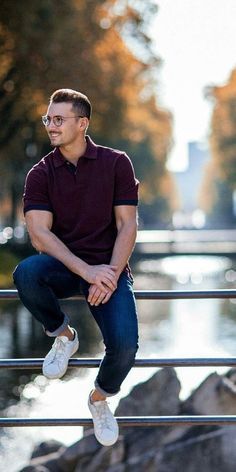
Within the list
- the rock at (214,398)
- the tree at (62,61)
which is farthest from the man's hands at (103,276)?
the tree at (62,61)

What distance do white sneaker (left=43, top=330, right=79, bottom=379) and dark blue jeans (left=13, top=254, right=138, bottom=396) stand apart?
0.05 meters

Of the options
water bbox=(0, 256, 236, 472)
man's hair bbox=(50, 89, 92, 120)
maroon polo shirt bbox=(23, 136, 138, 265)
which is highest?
water bbox=(0, 256, 236, 472)

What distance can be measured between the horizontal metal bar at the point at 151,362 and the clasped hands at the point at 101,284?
0.88ft

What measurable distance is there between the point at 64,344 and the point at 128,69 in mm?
28035

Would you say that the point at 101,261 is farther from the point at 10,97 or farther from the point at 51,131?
the point at 10,97

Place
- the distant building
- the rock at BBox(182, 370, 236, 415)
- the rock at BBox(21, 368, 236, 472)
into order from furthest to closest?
the distant building → the rock at BBox(182, 370, 236, 415) → the rock at BBox(21, 368, 236, 472)

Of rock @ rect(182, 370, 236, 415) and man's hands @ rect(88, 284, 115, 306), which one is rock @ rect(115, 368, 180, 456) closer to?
rock @ rect(182, 370, 236, 415)

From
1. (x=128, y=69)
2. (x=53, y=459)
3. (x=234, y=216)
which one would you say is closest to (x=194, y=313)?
(x=128, y=69)

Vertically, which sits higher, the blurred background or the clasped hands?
the blurred background

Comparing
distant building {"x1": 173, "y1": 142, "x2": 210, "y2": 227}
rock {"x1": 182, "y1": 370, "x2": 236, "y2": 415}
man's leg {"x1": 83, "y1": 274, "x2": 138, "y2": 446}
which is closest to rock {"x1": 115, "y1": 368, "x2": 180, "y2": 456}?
rock {"x1": 182, "y1": 370, "x2": 236, "y2": 415}

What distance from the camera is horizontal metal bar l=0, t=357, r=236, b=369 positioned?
446 cm

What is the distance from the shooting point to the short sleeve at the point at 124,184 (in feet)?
14.8

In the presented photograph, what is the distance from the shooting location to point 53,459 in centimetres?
1079

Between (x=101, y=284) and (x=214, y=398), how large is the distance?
616 cm
